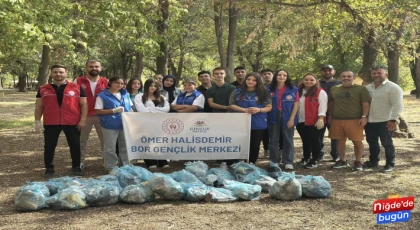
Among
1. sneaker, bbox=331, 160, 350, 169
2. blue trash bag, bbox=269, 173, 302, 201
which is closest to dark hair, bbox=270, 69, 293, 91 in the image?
sneaker, bbox=331, 160, 350, 169

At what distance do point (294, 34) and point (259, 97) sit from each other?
8518mm

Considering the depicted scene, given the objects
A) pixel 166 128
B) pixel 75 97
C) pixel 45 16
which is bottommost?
pixel 166 128

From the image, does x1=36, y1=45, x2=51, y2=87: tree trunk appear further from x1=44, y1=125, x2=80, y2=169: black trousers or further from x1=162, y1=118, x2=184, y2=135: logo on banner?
x1=162, y1=118, x2=184, y2=135: logo on banner

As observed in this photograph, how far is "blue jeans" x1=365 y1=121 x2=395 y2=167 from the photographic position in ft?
23.6

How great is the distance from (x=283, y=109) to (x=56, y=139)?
3907 mm

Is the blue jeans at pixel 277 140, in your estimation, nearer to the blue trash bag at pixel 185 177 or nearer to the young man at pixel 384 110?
the young man at pixel 384 110

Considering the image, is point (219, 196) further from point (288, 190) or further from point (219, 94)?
point (219, 94)

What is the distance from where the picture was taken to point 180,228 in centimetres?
444

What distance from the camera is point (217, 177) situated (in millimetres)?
6082

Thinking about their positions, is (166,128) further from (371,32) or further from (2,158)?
(371,32)

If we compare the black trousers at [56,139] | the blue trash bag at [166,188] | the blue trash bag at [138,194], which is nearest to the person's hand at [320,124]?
the blue trash bag at [166,188]

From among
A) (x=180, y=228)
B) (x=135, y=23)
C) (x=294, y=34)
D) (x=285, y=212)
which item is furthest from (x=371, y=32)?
(x=180, y=228)

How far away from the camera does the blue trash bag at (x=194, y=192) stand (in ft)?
17.7

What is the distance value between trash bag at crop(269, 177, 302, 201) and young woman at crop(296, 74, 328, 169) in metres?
1.99
